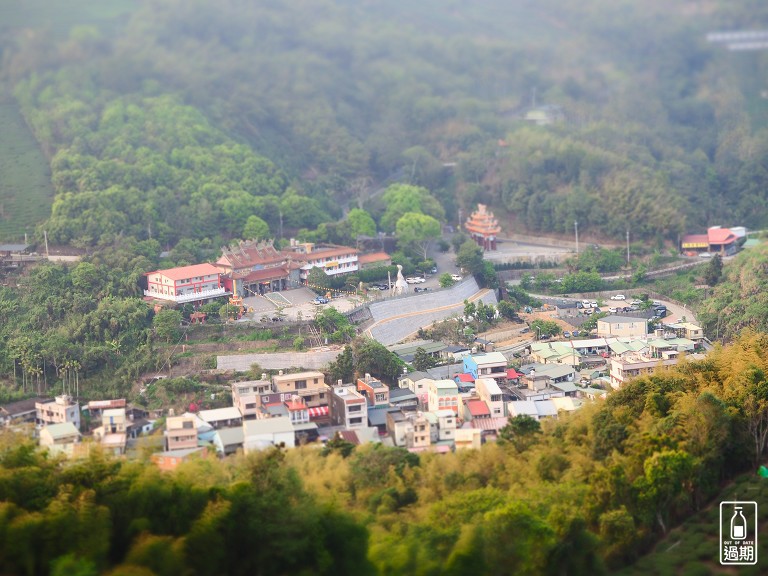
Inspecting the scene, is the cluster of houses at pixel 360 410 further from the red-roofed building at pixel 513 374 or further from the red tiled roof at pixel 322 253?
the red tiled roof at pixel 322 253

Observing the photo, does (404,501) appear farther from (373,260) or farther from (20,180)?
(20,180)

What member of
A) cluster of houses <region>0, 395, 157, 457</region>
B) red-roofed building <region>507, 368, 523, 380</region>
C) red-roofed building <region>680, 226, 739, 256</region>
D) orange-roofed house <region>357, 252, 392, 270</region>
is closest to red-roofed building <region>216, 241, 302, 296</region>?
orange-roofed house <region>357, 252, 392, 270</region>

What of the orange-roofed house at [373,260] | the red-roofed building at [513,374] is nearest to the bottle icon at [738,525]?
the red-roofed building at [513,374]

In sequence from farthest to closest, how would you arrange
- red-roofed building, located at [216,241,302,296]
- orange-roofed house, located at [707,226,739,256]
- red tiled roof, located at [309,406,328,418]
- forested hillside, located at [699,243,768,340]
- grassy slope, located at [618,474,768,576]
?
orange-roofed house, located at [707,226,739,256] → red-roofed building, located at [216,241,302,296] → forested hillside, located at [699,243,768,340] → red tiled roof, located at [309,406,328,418] → grassy slope, located at [618,474,768,576]

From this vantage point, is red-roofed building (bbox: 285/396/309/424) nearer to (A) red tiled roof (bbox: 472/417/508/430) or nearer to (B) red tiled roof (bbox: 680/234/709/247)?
(A) red tiled roof (bbox: 472/417/508/430)

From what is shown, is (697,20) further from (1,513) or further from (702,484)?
(1,513)

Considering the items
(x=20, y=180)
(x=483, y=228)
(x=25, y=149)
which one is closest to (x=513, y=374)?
(x=483, y=228)

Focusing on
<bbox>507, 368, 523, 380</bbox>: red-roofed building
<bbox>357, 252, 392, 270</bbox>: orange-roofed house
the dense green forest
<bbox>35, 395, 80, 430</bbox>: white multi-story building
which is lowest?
the dense green forest
